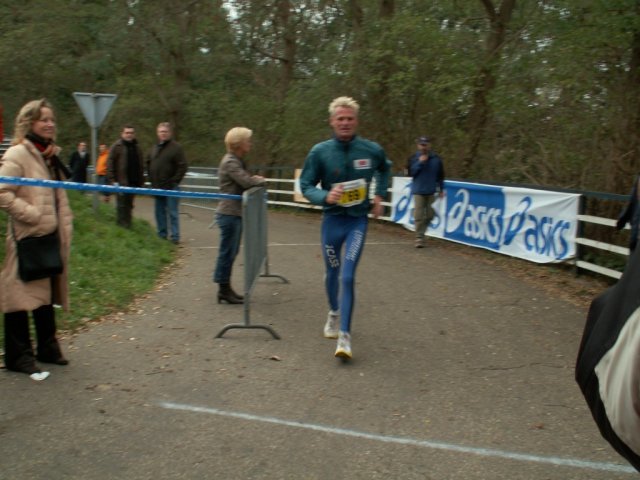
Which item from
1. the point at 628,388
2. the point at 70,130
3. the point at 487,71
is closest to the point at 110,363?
the point at 628,388

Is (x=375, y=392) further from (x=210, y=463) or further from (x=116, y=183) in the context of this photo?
(x=116, y=183)

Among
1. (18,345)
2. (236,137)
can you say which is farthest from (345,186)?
(18,345)

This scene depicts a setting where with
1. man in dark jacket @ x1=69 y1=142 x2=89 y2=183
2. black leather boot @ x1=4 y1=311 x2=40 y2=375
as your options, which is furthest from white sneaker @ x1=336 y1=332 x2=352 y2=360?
man in dark jacket @ x1=69 y1=142 x2=89 y2=183

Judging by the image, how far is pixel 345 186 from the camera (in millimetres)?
6016

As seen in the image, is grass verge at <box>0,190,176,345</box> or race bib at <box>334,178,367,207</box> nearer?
race bib at <box>334,178,367,207</box>

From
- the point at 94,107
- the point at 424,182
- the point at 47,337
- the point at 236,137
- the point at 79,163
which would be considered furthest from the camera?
the point at 79,163

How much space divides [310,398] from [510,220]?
773cm

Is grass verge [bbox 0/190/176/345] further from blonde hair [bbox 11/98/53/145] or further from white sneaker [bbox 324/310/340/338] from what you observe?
white sneaker [bbox 324/310/340/338]

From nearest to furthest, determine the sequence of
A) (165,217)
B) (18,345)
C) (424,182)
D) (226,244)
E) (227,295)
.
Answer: (18,345)
(226,244)
(227,295)
(165,217)
(424,182)

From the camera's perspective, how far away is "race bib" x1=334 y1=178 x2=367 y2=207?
6016 millimetres

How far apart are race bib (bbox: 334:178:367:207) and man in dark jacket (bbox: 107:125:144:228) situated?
747 cm

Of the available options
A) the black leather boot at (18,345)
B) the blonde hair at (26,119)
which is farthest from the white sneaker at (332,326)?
the blonde hair at (26,119)

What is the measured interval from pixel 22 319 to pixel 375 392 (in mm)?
2692

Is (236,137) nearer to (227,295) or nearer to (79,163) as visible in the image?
(227,295)
